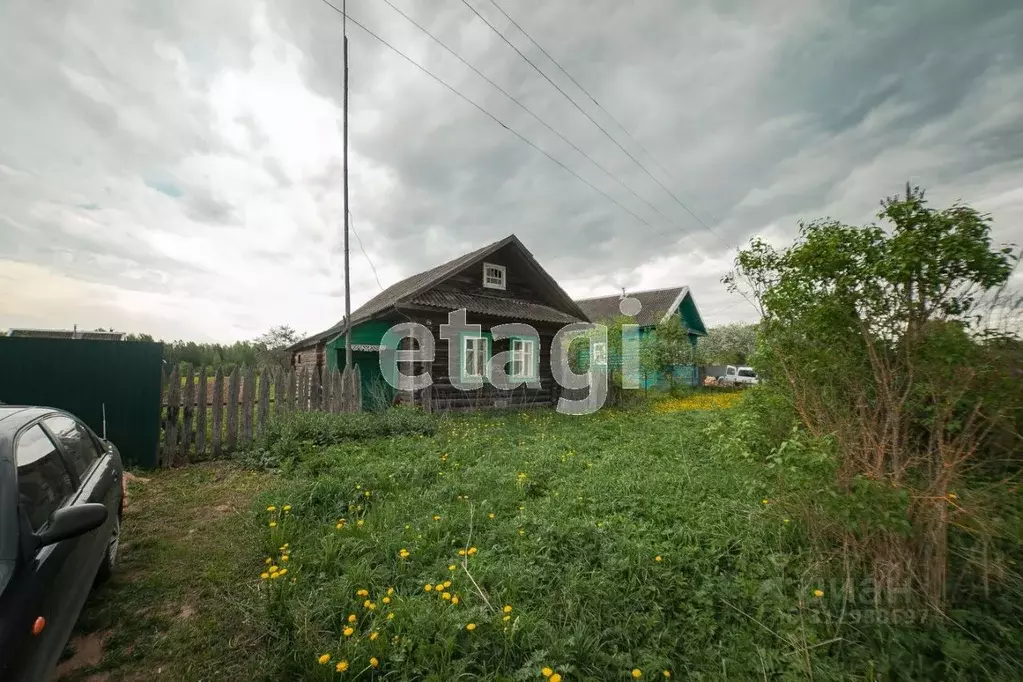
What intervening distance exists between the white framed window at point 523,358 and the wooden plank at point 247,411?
25.4ft

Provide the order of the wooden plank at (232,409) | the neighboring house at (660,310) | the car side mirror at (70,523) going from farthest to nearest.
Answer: the neighboring house at (660,310)
the wooden plank at (232,409)
the car side mirror at (70,523)

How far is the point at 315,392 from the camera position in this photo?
8047 mm

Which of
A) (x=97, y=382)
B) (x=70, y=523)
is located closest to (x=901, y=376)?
(x=70, y=523)

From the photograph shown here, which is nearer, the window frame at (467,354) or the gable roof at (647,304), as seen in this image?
the window frame at (467,354)

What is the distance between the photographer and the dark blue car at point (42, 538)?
169 cm

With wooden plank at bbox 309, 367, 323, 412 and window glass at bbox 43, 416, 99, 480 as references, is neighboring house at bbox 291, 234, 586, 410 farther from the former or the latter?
window glass at bbox 43, 416, 99, 480

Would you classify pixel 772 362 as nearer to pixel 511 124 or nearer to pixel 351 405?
pixel 511 124

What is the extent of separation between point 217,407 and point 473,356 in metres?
6.73

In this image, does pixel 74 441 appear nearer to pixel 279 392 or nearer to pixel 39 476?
pixel 39 476

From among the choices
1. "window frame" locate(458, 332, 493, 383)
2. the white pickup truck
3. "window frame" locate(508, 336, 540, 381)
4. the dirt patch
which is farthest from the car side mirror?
the white pickup truck

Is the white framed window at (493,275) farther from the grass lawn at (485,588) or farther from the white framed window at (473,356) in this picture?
the grass lawn at (485,588)

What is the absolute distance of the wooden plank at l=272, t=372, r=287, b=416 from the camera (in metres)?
7.38

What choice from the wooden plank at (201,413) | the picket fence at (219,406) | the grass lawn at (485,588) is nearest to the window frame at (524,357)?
the picket fence at (219,406)

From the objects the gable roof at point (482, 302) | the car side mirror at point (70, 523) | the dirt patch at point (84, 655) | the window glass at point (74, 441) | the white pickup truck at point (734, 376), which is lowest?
the dirt patch at point (84, 655)
